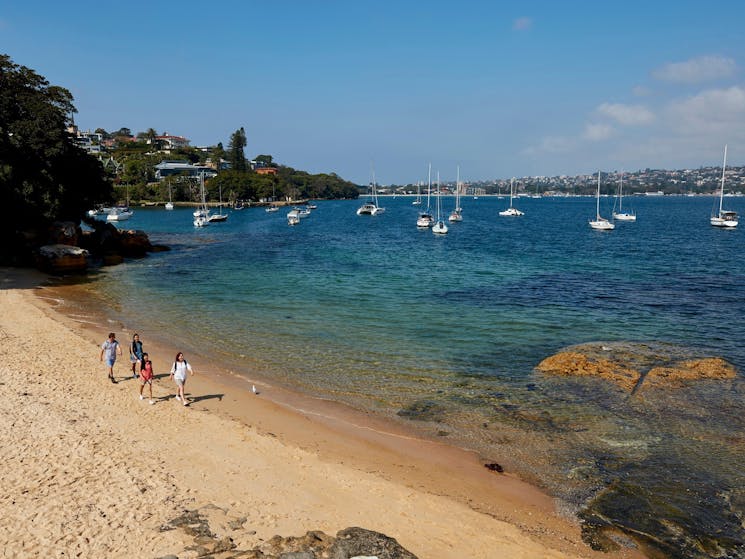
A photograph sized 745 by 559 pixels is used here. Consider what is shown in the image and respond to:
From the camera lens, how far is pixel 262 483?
11180mm

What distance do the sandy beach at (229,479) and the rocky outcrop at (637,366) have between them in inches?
297

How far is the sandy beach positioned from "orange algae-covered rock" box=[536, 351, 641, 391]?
23.8 ft

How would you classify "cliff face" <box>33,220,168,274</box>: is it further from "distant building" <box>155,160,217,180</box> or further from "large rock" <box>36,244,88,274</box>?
"distant building" <box>155,160,217,180</box>

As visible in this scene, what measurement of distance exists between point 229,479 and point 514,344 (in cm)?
1441

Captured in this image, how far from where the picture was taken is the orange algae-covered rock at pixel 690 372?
17797mm

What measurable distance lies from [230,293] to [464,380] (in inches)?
779

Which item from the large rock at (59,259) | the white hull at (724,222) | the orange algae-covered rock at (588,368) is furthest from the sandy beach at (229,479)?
the white hull at (724,222)

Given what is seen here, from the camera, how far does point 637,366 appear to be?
19.3 metres

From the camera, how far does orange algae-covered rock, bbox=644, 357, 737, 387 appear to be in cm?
1780

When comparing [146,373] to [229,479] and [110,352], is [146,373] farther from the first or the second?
[229,479]

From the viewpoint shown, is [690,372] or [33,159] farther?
[33,159]

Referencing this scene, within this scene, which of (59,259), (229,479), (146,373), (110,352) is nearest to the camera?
(229,479)

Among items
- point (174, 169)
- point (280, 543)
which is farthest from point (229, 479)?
point (174, 169)

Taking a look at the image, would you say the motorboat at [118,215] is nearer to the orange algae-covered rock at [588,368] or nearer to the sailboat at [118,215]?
the sailboat at [118,215]
